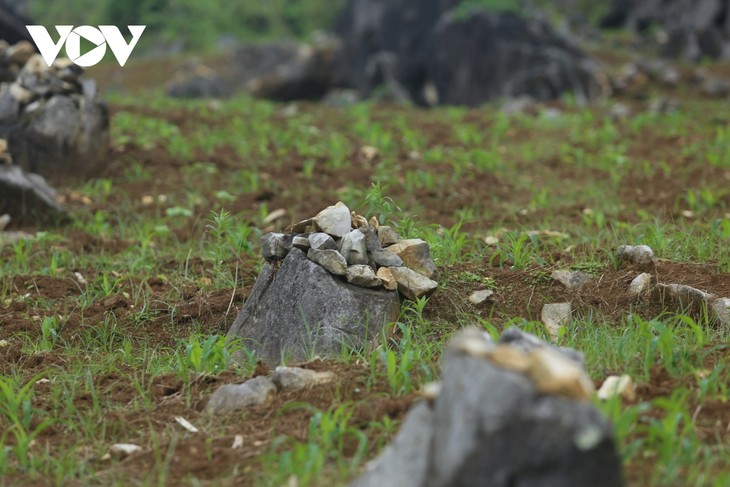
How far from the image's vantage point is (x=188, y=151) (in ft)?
28.3

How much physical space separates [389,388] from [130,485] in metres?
1.08

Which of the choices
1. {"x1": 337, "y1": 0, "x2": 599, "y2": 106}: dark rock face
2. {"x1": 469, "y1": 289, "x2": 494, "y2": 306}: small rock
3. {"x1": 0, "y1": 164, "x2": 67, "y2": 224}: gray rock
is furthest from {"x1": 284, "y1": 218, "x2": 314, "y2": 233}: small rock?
{"x1": 337, "y1": 0, "x2": 599, "y2": 106}: dark rock face

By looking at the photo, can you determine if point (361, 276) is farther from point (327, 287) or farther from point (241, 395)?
point (241, 395)

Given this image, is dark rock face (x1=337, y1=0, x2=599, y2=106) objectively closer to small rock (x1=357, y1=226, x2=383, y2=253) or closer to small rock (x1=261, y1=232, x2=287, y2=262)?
small rock (x1=357, y1=226, x2=383, y2=253)

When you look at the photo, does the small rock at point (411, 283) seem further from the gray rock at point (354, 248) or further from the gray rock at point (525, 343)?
the gray rock at point (525, 343)

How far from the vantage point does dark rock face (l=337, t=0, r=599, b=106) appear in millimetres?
15320

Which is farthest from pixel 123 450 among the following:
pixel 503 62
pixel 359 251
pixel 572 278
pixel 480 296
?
pixel 503 62

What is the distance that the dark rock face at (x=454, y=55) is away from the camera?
1532cm

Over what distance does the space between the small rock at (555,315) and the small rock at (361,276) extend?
2.88 feet

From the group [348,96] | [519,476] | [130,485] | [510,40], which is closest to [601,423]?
[519,476]

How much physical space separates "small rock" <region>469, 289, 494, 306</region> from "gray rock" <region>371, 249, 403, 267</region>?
43 cm

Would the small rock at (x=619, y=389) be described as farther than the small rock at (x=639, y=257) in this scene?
No

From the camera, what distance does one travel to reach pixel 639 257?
470cm

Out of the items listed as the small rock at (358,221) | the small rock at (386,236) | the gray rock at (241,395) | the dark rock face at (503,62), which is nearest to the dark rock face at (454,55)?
the dark rock face at (503,62)
